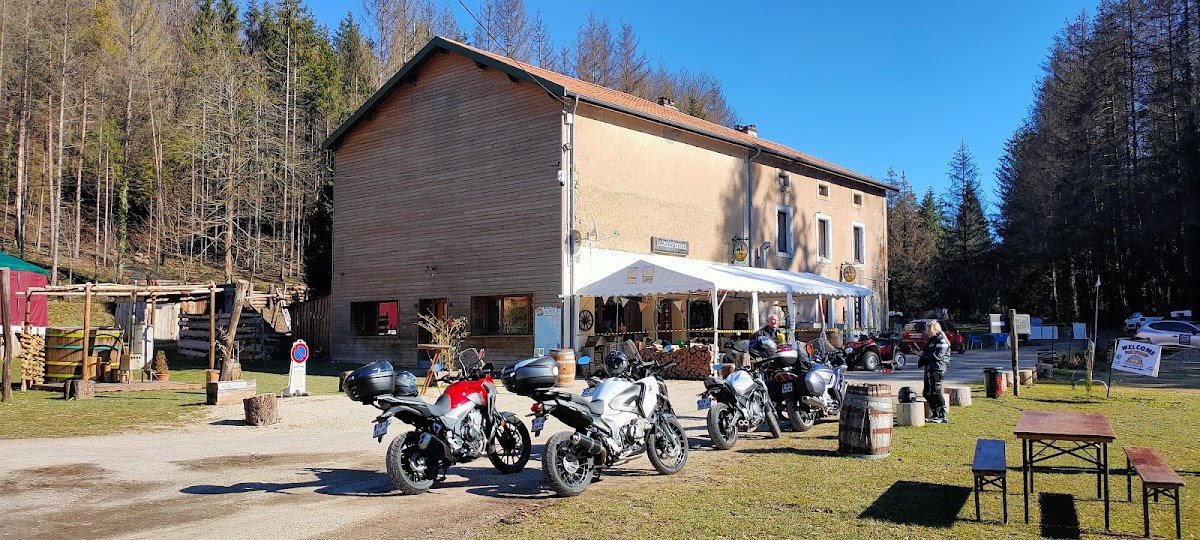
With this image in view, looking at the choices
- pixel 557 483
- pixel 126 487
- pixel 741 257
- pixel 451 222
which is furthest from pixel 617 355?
pixel 741 257

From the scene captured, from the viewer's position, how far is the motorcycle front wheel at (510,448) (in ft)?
25.2

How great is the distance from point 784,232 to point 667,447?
75.8 ft

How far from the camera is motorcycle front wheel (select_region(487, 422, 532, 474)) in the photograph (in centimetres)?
768

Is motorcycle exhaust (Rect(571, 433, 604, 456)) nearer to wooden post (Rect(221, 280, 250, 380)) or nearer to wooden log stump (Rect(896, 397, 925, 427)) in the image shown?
wooden log stump (Rect(896, 397, 925, 427))

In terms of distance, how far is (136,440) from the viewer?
10.2 metres

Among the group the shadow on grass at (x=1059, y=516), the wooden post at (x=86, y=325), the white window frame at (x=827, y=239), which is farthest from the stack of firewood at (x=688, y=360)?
the white window frame at (x=827, y=239)

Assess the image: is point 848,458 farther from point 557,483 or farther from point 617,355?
point 557,483

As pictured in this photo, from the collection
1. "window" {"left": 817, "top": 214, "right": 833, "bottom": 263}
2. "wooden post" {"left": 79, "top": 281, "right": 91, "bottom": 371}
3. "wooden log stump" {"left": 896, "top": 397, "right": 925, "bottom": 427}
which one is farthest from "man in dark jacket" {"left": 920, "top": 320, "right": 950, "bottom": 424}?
"window" {"left": 817, "top": 214, "right": 833, "bottom": 263}

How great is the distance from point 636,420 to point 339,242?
69.1ft

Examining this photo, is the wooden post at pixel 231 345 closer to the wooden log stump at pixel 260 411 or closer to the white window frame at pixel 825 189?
the wooden log stump at pixel 260 411

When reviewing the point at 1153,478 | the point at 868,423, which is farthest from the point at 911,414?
the point at 1153,478

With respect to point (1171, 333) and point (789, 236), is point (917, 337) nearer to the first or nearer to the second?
point (789, 236)

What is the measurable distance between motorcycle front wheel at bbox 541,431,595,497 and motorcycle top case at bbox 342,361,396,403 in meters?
1.39

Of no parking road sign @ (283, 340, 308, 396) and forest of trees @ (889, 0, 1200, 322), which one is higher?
forest of trees @ (889, 0, 1200, 322)
